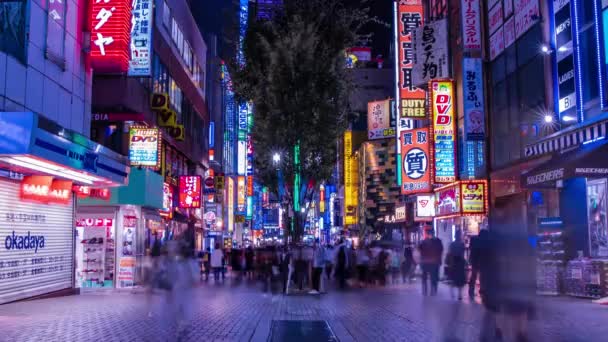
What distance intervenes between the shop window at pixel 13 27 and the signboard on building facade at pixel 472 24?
16.1 m

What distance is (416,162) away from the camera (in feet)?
97.2

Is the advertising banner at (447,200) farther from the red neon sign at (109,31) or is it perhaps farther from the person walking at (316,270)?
the red neon sign at (109,31)

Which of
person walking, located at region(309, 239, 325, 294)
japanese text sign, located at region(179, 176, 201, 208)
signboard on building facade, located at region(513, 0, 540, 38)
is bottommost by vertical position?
person walking, located at region(309, 239, 325, 294)

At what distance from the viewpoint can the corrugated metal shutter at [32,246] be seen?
16203 millimetres

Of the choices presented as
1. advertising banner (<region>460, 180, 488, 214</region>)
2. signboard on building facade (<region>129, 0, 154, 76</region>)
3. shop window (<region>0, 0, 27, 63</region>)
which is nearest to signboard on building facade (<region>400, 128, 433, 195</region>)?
advertising banner (<region>460, 180, 488, 214</region>)

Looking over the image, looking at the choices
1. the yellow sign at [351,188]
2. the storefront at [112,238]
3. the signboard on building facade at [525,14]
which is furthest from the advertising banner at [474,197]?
the yellow sign at [351,188]

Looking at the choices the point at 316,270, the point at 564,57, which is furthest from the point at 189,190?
the point at 564,57

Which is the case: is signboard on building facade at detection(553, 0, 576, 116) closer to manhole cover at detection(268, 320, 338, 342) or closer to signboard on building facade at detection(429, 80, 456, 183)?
signboard on building facade at detection(429, 80, 456, 183)

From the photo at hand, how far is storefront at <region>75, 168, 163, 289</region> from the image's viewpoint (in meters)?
23.9

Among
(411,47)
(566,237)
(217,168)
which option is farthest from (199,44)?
(566,237)

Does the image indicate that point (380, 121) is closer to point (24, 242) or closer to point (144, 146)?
point (144, 146)

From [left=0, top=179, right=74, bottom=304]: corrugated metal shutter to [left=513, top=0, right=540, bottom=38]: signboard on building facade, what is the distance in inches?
625

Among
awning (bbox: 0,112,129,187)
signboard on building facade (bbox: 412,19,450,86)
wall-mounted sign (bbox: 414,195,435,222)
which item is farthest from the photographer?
wall-mounted sign (bbox: 414,195,435,222)

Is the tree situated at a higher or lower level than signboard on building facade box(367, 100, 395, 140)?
lower
